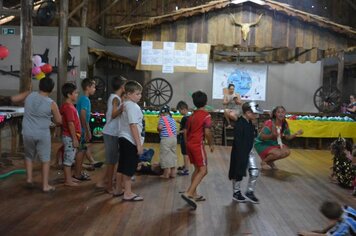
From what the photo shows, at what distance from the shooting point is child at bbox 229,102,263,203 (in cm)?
499

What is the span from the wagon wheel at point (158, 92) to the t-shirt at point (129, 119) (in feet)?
23.1

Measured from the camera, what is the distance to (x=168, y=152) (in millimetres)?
6129

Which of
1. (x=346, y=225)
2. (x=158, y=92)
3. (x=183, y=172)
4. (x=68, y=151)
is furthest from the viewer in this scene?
(x=158, y=92)

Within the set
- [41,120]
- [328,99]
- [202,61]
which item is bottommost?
[41,120]

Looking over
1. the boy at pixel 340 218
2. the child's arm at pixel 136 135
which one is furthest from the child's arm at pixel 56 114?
the boy at pixel 340 218

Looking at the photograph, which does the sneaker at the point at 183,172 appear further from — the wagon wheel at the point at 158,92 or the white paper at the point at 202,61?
the wagon wheel at the point at 158,92

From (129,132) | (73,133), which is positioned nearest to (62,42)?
(73,133)

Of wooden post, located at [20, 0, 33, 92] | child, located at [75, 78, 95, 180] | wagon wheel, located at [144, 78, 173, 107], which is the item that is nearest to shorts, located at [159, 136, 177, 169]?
child, located at [75, 78, 95, 180]

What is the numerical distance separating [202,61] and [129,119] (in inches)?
222

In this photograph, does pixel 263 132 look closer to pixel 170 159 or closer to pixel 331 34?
pixel 170 159

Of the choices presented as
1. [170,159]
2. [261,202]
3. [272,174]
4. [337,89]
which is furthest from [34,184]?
[337,89]

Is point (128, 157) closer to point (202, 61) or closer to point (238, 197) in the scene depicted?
point (238, 197)

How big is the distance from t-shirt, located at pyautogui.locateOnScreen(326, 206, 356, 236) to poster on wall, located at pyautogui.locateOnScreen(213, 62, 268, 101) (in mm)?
9362

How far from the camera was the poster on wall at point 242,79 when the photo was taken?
12.7m
